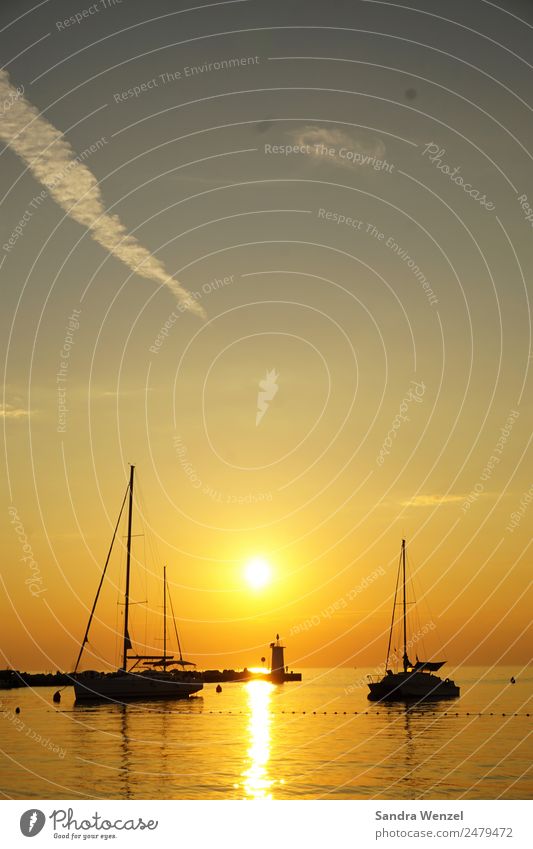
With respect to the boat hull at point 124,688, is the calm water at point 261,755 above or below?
below

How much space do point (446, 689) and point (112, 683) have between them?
167 feet

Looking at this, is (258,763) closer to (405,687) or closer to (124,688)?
(124,688)

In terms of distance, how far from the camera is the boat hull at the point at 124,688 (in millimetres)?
99375

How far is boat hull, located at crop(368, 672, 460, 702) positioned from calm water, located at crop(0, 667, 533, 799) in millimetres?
5572

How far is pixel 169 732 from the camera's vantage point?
73.6 metres
